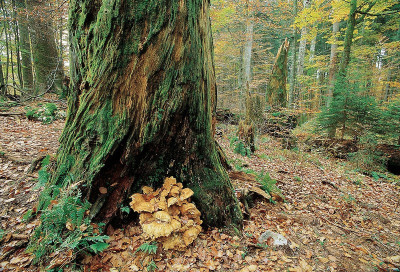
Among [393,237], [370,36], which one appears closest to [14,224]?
[393,237]

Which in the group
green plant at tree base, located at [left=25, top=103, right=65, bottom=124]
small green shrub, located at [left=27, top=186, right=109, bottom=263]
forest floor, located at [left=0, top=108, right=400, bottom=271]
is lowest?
forest floor, located at [left=0, top=108, right=400, bottom=271]

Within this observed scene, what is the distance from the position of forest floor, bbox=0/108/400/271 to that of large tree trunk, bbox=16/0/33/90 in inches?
246

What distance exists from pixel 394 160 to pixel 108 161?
386 inches

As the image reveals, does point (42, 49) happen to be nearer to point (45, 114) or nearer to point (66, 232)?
point (45, 114)

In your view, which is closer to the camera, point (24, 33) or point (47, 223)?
point (47, 223)

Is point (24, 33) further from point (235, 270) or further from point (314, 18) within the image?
point (314, 18)

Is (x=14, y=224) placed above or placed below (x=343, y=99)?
below

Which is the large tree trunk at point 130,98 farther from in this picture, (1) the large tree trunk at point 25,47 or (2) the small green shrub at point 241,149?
(1) the large tree trunk at point 25,47

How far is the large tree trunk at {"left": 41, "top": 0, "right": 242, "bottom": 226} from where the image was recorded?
2.34 meters

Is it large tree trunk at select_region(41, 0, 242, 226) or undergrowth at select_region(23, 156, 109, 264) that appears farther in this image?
large tree trunk at select_region(41, 0, 242, 226)

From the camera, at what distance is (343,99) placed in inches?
329

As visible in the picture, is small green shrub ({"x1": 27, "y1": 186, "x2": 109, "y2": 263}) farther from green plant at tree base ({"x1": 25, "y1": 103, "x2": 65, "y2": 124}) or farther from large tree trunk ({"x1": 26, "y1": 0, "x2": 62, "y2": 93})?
large tree trunk ({"x1": 26, "y1": 0, "x2": 62, "y2": 93})

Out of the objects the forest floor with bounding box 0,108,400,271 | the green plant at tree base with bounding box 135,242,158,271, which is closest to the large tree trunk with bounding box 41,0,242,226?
the forest floor with bounding box 0,108,400,271

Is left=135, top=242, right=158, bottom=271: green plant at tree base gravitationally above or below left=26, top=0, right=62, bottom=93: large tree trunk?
below
